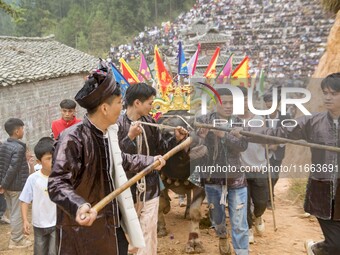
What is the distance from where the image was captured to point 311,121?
3867 millimetres

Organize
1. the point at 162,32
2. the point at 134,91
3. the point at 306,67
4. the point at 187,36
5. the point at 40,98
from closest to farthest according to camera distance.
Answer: the point at 134,91
the point at 40,98
the point at 306,67
the point at 187,36
the point at 162,32

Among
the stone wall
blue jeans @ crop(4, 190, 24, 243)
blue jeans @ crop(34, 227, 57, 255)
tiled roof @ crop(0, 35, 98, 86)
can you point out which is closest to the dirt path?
blue jeans @ crop(34, 227, 57, 255)

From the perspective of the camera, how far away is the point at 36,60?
18875 millimetres

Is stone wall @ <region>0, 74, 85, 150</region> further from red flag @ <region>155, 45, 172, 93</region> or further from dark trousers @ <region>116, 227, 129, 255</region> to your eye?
dark trousers @ <region>116, 227, 129, 255</region>

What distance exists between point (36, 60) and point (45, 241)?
15.6 m

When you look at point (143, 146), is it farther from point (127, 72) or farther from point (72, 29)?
point (72, 29)

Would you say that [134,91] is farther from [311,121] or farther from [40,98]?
[40,98]

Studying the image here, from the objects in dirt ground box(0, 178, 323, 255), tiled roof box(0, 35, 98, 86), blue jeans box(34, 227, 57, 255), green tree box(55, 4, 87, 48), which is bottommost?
dirt ground box(0, 178, 323, 255)

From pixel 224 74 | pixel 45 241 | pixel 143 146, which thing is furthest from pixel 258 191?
pixel 45 241

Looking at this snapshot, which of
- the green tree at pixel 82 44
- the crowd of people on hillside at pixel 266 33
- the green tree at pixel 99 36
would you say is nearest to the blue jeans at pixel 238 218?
the crowd of people on hillside at pixel 266 33

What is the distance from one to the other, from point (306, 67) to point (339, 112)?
2238 centimetres

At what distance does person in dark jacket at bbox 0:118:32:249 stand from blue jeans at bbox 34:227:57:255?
5.13 ft

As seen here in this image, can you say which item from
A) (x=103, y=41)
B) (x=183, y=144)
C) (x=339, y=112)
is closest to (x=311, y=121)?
(x=339, y=112)

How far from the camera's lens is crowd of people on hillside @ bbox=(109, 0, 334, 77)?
26969 millimetres
